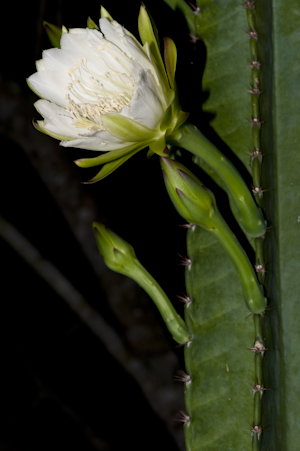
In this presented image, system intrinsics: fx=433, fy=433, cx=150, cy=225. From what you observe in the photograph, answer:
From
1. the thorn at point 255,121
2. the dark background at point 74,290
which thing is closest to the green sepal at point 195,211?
the thorn at point 255,121

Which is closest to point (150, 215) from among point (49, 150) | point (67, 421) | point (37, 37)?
point (49, 150)

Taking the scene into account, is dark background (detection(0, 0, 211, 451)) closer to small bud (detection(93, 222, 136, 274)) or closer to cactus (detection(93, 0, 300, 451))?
cactus (detection(93, 0, 300, 451))

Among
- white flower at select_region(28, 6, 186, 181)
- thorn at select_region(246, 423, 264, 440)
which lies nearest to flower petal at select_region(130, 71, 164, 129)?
white flower at select_region(28, 6, 186, 181)

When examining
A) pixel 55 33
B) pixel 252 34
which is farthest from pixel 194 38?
pixel 55 33

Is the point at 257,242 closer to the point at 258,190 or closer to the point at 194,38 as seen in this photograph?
the point at 258,190

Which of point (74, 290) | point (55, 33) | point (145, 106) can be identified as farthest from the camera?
point (74, 290)

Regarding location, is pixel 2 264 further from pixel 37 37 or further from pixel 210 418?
pixel 210 418

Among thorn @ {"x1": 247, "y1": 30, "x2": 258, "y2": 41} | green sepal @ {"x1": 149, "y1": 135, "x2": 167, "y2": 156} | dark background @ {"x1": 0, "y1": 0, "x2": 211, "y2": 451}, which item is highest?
thorn @ {"x1": 247, "y1": 30, "x2": 258, "y2": 41}
